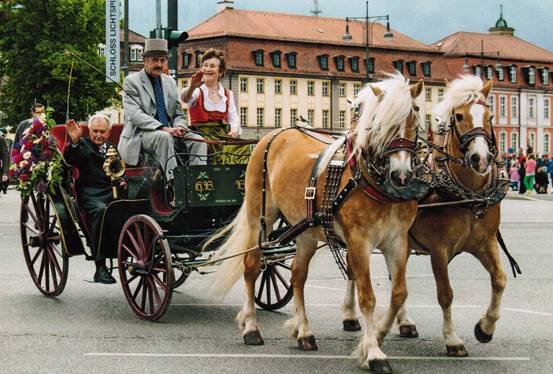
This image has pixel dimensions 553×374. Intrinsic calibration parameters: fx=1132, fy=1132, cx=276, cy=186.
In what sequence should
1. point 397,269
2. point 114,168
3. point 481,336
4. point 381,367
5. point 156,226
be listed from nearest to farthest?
1. point 381,367
2. point 397,269
3. point 481,336
4. point 156,226
5. point 114,168

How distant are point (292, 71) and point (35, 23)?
142ft

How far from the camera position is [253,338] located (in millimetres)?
8797

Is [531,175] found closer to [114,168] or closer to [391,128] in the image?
[114,168]

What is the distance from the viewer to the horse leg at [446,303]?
26.8 feet

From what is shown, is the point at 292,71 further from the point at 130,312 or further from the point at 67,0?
the point at 130,312

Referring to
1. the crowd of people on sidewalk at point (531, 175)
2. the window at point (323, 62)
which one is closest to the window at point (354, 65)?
the window at point (323, 62)

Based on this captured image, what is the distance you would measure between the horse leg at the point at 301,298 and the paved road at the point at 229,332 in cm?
13

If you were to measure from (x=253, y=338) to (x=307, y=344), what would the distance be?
1.68 ft

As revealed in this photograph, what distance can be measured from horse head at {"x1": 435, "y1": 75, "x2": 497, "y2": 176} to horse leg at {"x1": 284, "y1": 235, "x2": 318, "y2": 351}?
1.55 m

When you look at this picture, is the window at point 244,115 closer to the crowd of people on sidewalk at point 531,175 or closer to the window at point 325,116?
the window at point 325,116

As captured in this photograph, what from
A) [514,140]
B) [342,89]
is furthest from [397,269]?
[514,140]

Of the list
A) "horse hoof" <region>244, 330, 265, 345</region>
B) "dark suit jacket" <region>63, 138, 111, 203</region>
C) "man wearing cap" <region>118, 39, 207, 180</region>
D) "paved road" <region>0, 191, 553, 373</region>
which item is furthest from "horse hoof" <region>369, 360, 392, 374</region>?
"dark suit jacket" <region>63, 138, 111, 203</region>

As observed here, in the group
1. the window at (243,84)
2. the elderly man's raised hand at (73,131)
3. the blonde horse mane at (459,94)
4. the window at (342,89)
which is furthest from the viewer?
the window at (342,89)

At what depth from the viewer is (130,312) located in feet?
34.3
